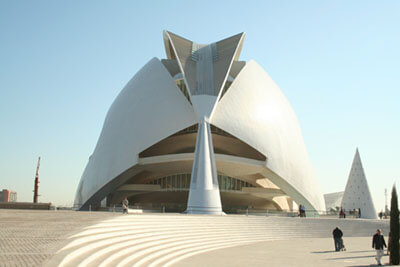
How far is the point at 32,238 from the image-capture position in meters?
7.94

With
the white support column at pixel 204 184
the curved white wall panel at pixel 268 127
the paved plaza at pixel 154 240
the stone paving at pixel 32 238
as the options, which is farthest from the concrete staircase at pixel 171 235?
the curved white wall panel at pixel 268 127

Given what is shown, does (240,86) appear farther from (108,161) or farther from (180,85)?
(108,161)

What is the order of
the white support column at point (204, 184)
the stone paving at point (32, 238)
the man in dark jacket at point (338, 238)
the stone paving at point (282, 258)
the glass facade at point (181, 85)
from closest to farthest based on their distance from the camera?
1. the stone paving at point (32, 238)
2. the stone paving at point (282, 258)
3. the man in dark jacket at point (338, 238)
4. the white support column at point (204, 184)
5. the glass facade at point (181, 85)

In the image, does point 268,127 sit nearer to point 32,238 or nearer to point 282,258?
point 282,258

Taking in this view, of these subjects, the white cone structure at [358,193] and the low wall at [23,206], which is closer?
the low wall at [23,206]

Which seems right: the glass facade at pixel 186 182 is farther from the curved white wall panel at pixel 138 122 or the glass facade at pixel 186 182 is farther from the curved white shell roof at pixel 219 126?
the curved white wall panel at pixel 138 122

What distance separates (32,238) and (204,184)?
1666 centimetres

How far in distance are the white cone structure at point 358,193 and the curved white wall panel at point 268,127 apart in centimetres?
229

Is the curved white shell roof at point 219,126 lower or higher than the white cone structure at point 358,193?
higher

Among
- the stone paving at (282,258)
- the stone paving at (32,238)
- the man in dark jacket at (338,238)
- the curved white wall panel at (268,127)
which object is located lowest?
A: the stone paving at (282,258)

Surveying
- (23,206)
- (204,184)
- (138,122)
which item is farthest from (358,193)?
(23,206)

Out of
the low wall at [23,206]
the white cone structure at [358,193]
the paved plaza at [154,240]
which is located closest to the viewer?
the paved plaza at [154,240]

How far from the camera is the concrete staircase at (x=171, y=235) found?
8.32m

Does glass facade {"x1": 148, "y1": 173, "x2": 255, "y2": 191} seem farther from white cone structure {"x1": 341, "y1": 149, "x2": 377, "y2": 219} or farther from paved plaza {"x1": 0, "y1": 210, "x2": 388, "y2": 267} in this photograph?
paved plaza {"x1": 0, "y1": 210, "x2": 388, "y2": 267}
